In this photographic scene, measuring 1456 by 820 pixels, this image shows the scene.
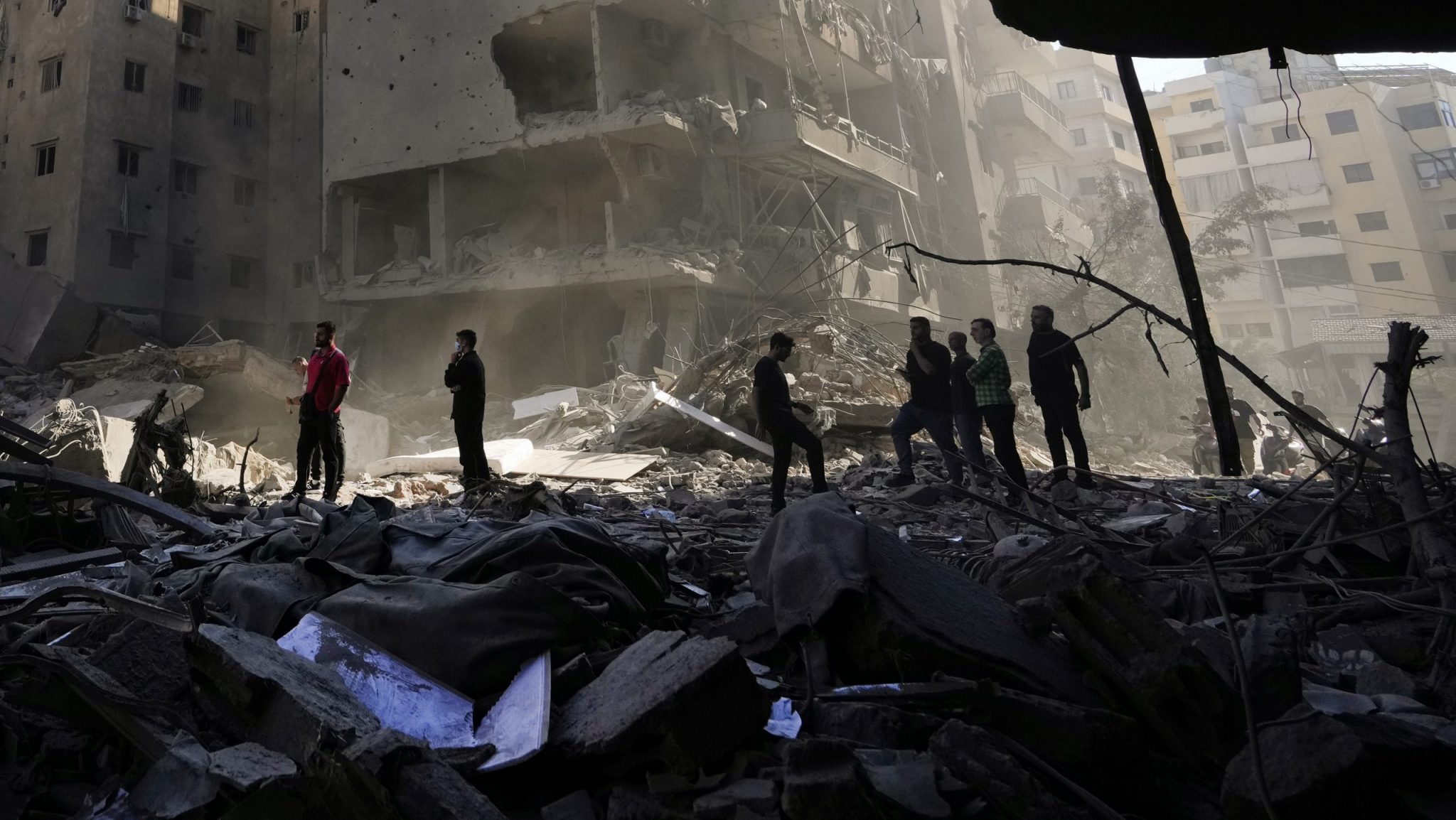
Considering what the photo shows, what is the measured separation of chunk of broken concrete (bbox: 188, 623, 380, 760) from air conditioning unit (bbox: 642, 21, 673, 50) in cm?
2002

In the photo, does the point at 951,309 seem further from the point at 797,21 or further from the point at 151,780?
the point at 151,780

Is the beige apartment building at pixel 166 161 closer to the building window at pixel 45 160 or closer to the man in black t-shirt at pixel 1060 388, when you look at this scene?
the building window at pixel 45 160

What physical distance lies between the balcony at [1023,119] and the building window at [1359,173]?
539 inches

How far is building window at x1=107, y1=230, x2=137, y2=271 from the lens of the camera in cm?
2326

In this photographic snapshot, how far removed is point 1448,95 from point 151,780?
176 ft

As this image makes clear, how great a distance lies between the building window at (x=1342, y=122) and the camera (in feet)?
125

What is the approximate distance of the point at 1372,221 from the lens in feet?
126

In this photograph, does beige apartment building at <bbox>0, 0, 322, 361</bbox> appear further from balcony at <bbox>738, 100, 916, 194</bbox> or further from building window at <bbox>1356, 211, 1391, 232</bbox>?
building window at <bbox>1356, 211, 1391, 232</bbox>

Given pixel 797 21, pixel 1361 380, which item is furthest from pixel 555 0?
pixel 1361 380

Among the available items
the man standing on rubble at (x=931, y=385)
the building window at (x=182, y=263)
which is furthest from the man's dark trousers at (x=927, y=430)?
the building window at (x=182, y=263)

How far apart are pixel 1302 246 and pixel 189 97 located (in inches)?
1903

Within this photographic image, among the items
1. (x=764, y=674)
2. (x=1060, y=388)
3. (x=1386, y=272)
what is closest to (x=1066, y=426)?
(x=1060, y=388)

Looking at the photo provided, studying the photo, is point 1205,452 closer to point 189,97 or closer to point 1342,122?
point 189,97

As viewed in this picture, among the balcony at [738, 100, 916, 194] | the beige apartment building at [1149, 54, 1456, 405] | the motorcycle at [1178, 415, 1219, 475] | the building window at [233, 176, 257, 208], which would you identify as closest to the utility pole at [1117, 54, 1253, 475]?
the motorcycle at [1178, 415, 1219, 475]
